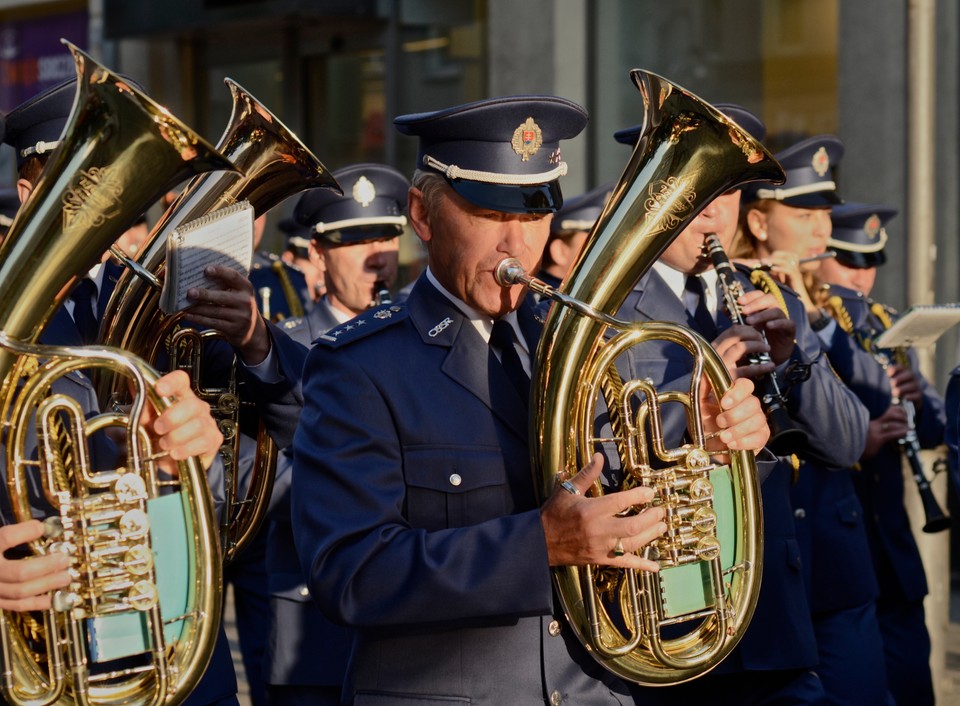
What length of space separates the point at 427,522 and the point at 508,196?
0.63 m

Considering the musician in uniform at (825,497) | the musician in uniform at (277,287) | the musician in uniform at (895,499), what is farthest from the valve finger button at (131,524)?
the musician in uniform at (277,287)

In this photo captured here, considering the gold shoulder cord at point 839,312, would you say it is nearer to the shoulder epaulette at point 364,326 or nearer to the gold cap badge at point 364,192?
the gold cap badge at point 364,192

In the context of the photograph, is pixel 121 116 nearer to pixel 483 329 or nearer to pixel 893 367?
pixel 483 329

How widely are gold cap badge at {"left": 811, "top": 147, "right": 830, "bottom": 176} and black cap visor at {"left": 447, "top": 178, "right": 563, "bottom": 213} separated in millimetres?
3033

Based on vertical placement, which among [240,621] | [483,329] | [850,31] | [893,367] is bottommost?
[240,621]

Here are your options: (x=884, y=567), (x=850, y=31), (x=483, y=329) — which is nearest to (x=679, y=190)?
(x=483, y=329)

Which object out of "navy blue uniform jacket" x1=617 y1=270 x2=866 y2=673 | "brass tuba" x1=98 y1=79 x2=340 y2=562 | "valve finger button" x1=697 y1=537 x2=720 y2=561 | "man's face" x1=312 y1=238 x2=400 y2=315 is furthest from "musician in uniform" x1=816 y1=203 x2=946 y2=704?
"valve finger button" x1=697 y1=537 x2=720 y2=561

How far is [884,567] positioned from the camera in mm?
5980

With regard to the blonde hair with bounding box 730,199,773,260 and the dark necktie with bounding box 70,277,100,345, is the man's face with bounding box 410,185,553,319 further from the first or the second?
the blonde hair with bounding box 730,199,773,260

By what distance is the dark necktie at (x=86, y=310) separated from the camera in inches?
142

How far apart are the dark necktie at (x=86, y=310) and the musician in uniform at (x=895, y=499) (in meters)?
2.81

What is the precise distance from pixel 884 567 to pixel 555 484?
11.3 ft

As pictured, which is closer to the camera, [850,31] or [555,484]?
[555,484]

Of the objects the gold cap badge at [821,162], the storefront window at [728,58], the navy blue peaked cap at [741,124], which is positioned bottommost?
the gold cap badge at [821,162]
